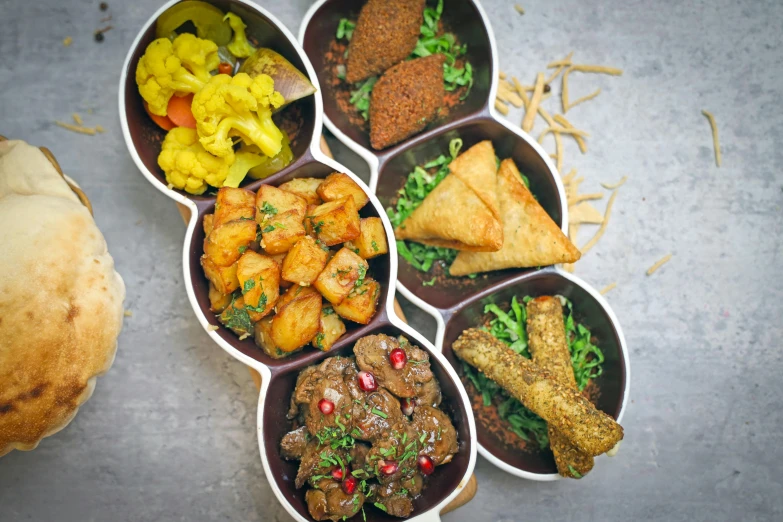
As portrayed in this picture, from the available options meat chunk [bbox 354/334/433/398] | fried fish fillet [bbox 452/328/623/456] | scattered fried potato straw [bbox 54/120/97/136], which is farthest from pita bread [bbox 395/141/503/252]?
scattered fried potato straw [bbox 54/120/97/136]

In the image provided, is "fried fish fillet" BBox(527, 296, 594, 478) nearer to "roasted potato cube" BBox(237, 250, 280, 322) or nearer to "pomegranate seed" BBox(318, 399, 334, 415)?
"pomegranate seed" BBox(318, 399, 334, 415)

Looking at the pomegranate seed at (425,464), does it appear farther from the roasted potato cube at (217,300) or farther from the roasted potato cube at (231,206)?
the roasted potato cube at (231,206)

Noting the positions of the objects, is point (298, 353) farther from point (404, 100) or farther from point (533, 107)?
point (533, 107)

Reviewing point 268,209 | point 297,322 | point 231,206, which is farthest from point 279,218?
point 297,322

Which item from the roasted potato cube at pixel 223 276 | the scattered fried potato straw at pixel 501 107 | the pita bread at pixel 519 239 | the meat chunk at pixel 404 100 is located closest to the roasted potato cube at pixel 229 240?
the roasted potato cube at pixel 223 276

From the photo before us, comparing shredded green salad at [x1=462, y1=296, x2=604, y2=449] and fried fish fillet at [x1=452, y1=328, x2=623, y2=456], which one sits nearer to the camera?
fried fish fillet at [x1=452, y1=328, x2=623, y2=456]

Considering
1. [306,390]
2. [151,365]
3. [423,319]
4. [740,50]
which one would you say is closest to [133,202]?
[151,365]
